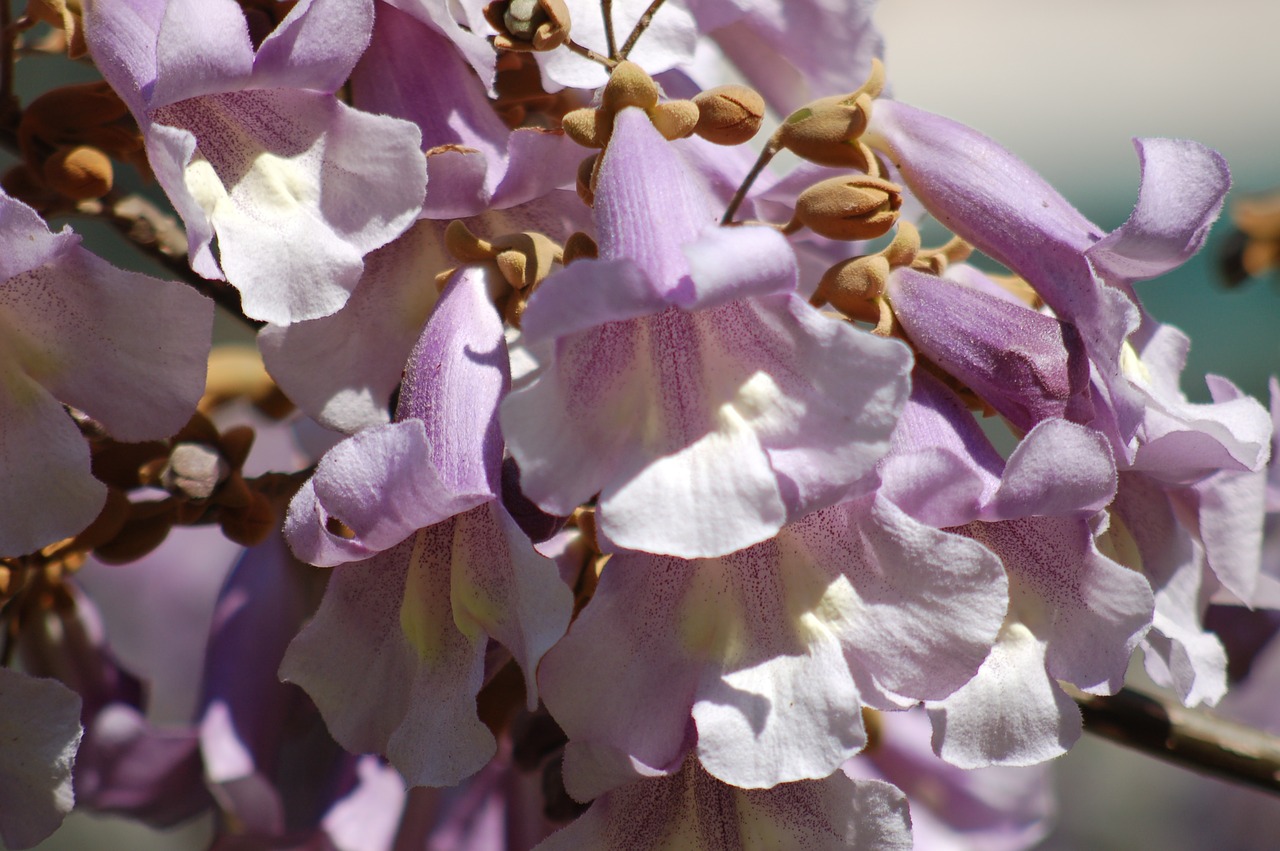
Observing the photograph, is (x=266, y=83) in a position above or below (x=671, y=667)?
above

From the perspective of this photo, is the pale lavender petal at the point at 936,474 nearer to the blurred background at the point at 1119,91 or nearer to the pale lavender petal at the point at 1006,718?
the pale lavender petal at the point at 1006,718

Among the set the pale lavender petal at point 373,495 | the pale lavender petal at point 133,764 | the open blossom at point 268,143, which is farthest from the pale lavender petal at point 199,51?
the pale lavender petal at point 133,764

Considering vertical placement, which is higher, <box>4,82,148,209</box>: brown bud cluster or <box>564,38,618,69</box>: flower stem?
<box>564,38,618,69</box>: flower stem

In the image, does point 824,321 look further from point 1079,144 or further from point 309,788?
point 1079,144

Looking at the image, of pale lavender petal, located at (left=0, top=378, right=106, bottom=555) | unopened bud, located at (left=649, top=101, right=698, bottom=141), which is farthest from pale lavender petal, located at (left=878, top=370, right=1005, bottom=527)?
pale lavender petal, located at (left=0, top=378, right=106, bottom=555)

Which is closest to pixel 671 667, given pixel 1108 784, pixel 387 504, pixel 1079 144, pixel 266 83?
pixel 387 504

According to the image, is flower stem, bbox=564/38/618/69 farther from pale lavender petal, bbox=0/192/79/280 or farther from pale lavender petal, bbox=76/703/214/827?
pale lavender petal, bbox=76/703/214/827
